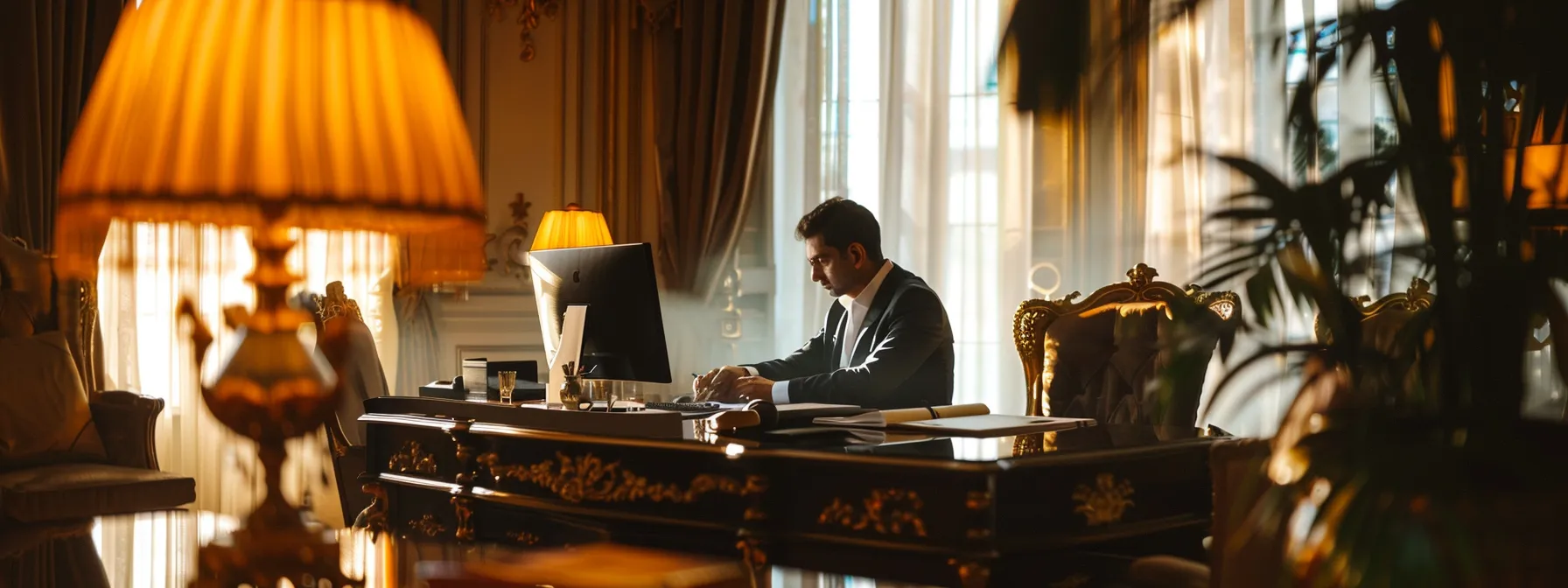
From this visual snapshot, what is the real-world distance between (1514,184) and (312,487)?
5.32 meters

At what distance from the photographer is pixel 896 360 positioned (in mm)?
3545

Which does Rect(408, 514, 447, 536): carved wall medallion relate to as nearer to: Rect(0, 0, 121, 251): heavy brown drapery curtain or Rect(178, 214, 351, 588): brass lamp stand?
Rect(178, 214, 351, 588): brass lamp stand

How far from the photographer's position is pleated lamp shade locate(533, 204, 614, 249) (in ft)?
16.9

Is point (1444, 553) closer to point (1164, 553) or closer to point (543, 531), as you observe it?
point (1164, 553)

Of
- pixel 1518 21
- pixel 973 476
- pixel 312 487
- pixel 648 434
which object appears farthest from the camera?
pixel 312 487

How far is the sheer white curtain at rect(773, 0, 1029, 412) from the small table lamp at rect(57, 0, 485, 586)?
383 centimetres

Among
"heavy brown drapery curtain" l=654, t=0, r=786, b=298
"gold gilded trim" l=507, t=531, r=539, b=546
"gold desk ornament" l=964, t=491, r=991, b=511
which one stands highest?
"heavy brown drapery curtain" l=654, t=0, r=786, b=298

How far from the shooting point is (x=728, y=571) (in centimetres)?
170

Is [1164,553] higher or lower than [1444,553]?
lower

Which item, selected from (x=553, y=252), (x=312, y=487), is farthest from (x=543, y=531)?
→ (x=312, y=487)

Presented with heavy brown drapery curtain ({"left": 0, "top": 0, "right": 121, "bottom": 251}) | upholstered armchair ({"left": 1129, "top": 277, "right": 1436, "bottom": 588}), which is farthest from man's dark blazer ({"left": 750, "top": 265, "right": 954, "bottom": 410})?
Answer: heavy brown drapery curtain ({"left": 0, "top": 0, "right": 121, "bottom": 251})

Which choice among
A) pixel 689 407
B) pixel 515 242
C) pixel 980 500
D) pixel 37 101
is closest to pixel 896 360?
pixel 689 407

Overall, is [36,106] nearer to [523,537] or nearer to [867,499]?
[523,537]

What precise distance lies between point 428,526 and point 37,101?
3.11 meters
